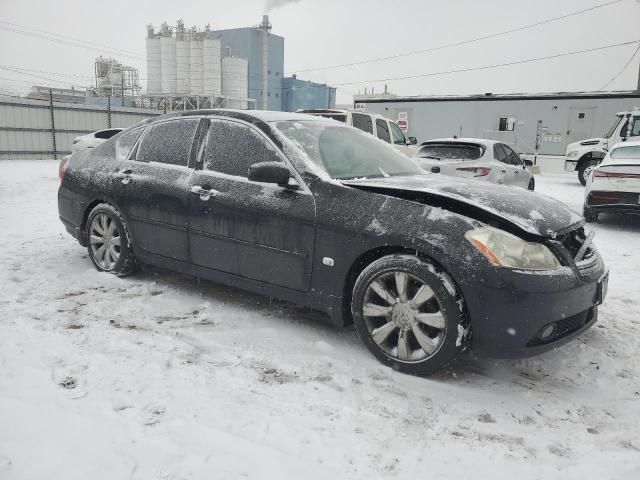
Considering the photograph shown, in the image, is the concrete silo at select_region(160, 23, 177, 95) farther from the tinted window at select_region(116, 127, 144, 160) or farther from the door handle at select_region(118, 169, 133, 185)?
the door handle at select_region(118, 169, 133, 185)

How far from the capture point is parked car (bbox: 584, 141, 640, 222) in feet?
26.1

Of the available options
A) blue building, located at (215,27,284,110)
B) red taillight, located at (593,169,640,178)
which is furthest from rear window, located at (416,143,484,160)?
blue building, located at (215,27,284,110)

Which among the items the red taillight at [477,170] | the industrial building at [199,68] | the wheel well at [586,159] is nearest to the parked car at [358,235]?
the red taillight at [477,170]

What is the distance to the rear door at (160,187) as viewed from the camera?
4.11 m

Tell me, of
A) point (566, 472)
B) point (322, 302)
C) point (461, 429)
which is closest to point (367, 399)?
point (461, 429)

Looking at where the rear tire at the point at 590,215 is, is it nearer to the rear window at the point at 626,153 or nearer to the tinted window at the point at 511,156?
the rear window at the point at 626,153

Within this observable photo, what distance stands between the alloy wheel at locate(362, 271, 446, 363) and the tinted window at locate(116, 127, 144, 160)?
9.29 feet

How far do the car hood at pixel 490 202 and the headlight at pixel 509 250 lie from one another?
3.4 inches

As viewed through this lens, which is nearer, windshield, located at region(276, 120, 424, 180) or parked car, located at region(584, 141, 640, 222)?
windshield, located at region(276, 120, 424, 180)

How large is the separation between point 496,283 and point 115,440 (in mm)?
2063

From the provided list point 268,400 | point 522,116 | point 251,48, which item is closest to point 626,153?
point 268,400

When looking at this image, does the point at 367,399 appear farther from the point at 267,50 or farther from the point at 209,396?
the point at 267,50

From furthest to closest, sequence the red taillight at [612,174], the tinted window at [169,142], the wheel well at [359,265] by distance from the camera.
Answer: the red taillight at [612,174] → the tinted window at [169,142] → the wheel well at [359,265]

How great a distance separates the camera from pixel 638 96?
22.8 m
